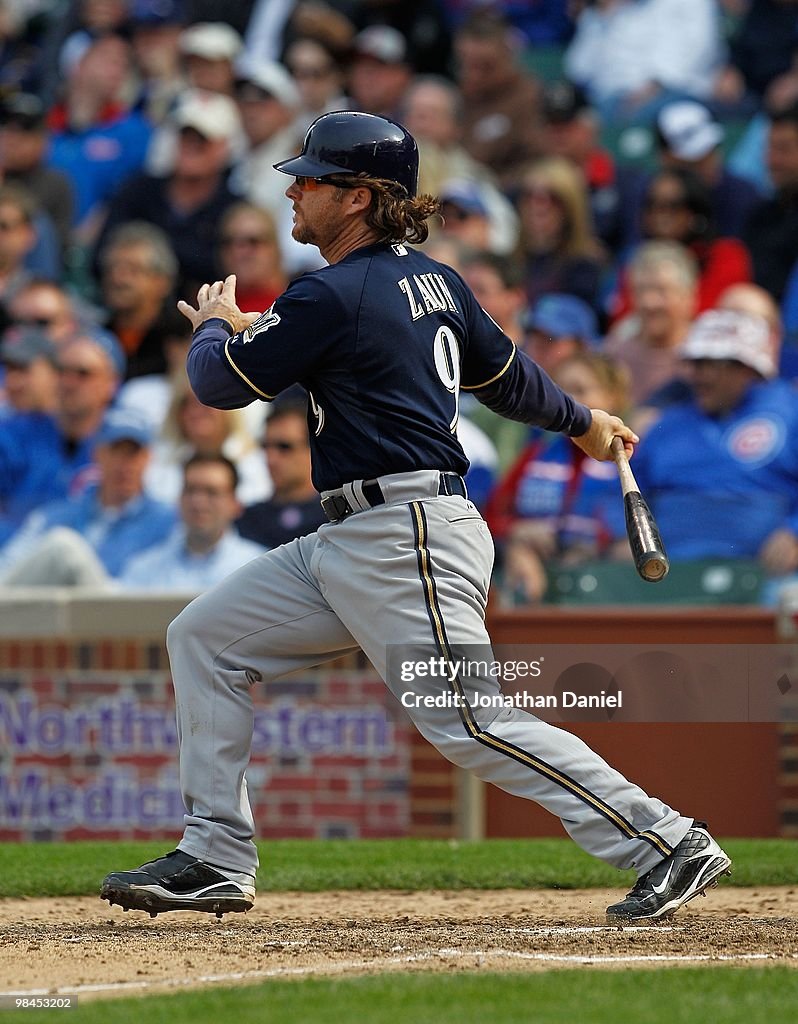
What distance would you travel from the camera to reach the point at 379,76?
489 inches

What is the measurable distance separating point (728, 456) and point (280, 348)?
5014 millimetres

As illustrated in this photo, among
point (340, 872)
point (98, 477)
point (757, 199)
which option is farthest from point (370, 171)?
point (757, 199)

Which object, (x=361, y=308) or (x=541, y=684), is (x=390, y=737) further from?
(x=361, y=308)

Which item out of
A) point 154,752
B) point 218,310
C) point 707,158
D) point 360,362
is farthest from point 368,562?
point 707,158

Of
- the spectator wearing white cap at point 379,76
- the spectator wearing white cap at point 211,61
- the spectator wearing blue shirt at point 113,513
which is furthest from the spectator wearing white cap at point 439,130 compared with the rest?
the spectator wearing blue shirt at point 113,513

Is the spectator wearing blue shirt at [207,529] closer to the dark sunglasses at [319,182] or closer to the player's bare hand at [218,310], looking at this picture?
the player's bare hand at [218,310]

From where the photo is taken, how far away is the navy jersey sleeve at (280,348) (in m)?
4.30

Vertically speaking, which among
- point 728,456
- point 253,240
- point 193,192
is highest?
point 193,192

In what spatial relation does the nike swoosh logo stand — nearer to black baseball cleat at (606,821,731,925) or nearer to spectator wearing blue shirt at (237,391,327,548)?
black baseball cleat at (606,821,731,925)

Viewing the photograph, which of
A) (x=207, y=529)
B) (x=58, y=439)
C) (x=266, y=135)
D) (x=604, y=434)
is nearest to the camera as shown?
(x=604, y=434)

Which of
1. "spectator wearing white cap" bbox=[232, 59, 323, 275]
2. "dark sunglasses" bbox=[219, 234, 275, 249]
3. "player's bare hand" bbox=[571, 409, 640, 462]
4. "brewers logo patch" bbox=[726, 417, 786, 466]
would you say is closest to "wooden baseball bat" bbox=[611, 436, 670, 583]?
"player's bare hand" bbox=[571, 409, 640, 462]

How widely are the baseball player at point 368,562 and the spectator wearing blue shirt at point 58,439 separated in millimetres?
6052

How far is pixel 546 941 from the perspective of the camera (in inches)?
174

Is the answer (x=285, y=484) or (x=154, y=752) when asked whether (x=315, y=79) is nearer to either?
(x=285, y=484)
